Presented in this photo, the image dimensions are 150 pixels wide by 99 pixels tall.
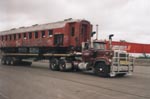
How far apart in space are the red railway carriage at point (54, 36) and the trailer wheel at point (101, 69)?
3.77 m

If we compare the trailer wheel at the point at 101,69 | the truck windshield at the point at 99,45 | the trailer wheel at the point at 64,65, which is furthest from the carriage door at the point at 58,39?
the trailer wheel at the point at 101,69

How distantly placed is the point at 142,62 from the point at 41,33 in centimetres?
1826

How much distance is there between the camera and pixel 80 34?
20797 mm

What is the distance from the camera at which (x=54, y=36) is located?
2212cm

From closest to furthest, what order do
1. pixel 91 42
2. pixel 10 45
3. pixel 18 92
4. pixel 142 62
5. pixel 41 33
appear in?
pixel 18 92, pixel 91 42, pixel 41 33, pixel 10 45, pixel 142 62

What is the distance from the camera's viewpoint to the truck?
1691cm

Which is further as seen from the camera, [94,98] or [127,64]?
[127,64]

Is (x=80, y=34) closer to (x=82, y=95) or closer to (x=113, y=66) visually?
(x=113, y=66)

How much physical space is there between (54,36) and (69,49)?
6.71 feet

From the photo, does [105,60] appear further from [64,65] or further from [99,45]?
[64,65]

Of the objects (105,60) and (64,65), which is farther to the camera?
(64,65)

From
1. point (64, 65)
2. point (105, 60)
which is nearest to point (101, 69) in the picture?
point (105, 60)

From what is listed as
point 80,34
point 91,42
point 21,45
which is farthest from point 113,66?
point 21,45

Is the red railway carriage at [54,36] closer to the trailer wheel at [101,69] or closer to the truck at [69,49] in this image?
the truck at [69,49]
